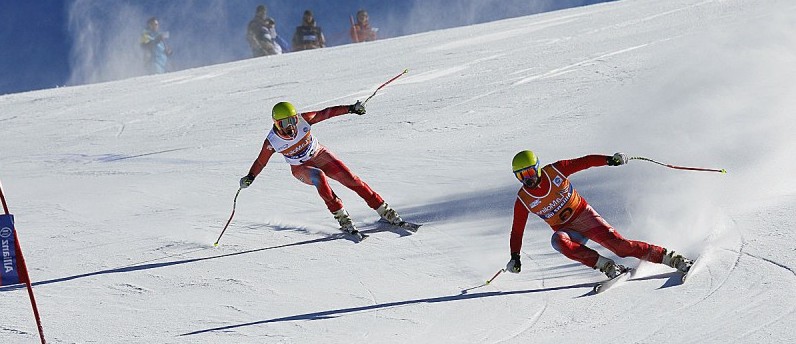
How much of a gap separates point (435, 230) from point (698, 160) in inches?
109

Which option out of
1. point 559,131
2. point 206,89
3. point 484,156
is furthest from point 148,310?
point 206,89

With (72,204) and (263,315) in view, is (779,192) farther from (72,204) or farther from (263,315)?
(72,204)

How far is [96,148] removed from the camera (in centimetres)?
1316

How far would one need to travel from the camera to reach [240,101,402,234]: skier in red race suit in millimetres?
8586

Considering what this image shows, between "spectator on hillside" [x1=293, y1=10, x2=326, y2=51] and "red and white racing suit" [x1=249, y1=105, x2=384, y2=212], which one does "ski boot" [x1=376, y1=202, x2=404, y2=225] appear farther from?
"spectator on hillside" [x1=293, y1=10, x2=326, y2=51]

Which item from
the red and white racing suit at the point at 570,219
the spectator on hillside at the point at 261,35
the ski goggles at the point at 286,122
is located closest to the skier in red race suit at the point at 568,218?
the red and white racing suit at the point at 570,219

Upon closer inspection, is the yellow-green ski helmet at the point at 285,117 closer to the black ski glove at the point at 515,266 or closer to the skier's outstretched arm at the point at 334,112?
the skier's outstretched arm at the point at 334,112

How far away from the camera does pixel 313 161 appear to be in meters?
8.77

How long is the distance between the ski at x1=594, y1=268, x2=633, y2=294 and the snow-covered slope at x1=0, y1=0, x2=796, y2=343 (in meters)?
0.08

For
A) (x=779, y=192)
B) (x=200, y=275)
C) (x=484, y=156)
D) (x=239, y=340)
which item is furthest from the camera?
(x=484, y=156)

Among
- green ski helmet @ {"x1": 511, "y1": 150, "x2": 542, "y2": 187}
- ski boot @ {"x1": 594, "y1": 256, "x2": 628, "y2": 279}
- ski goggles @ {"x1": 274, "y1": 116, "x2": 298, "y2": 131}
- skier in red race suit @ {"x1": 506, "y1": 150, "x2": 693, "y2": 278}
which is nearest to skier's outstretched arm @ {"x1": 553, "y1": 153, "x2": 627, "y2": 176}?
skier in red race suit @ {"x1": 506, "y1": 150, "x2": 693, "y2": 278}

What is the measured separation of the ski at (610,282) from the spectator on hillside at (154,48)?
15.0 meters

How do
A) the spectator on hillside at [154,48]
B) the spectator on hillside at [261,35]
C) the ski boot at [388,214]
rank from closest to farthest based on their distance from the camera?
the ski boot at [388,214], the spectator on hillside at [261,35], the spectator on hillside at [154,48]

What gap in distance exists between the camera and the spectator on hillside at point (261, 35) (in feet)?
65.6
